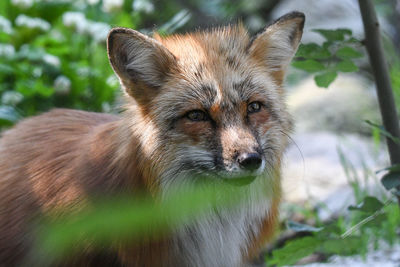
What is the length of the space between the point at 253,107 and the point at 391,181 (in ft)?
3.12

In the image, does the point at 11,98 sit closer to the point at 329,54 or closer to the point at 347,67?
the point at 329,54

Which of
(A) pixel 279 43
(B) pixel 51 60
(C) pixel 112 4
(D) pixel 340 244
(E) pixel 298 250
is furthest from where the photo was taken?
(C) pixel 112 4

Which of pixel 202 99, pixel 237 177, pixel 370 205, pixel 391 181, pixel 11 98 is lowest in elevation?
pixel 370 205

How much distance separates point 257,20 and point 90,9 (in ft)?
16.5

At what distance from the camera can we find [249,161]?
292 cm

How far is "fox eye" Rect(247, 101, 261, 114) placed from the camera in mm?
3401

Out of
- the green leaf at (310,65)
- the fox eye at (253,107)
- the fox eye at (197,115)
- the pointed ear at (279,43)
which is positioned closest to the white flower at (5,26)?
the pointed ear at (279,43)

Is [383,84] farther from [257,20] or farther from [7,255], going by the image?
[257,20]

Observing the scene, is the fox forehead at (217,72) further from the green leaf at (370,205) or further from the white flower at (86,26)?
the white flower at (86,26)

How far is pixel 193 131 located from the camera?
3240 mm

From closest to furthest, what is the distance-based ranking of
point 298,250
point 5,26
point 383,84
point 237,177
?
point 237,177
point 298,250
point 383,84
point 5,26

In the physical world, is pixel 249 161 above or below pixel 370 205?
above

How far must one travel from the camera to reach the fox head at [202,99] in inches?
126

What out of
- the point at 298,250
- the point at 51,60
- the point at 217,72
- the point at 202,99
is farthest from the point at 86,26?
the point at 298,250
